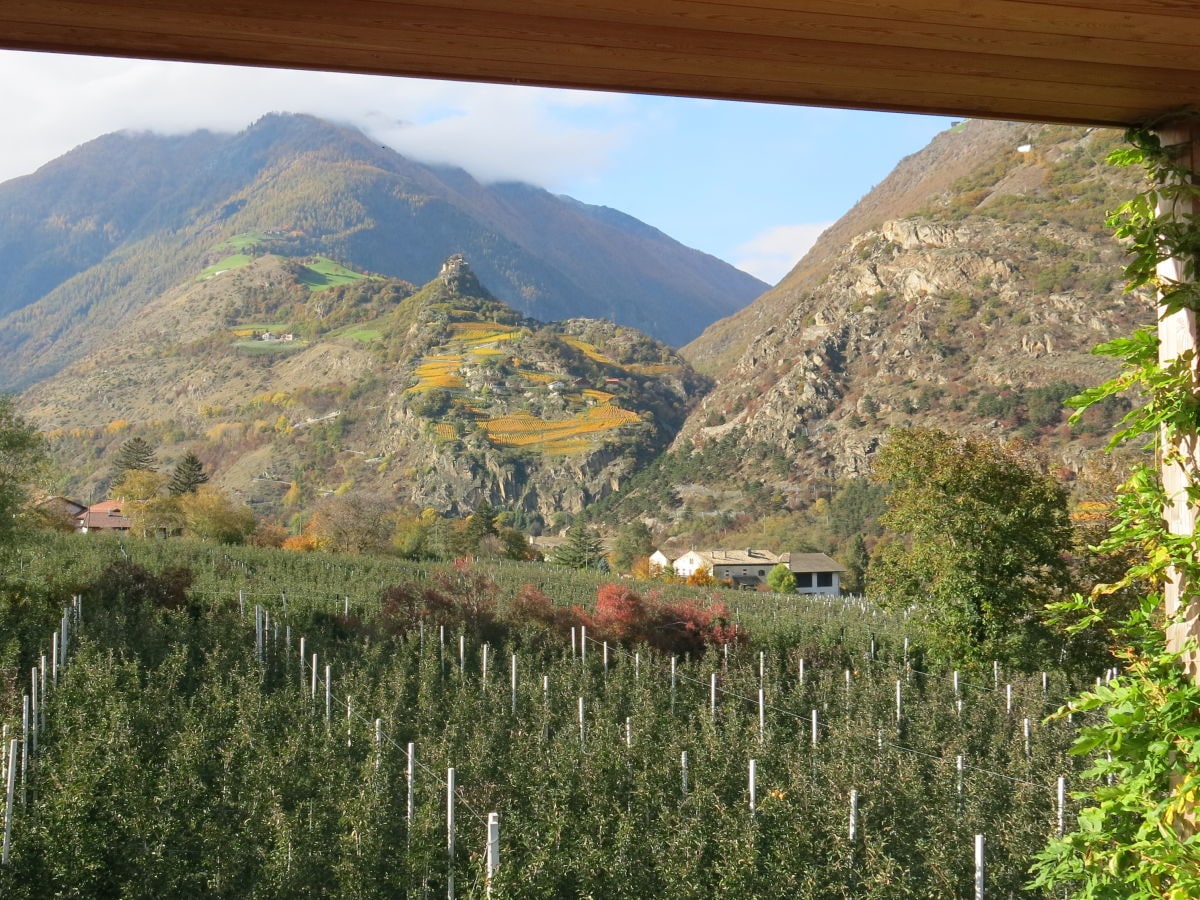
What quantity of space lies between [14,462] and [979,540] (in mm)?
16942

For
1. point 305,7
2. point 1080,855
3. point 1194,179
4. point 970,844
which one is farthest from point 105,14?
point 970,844

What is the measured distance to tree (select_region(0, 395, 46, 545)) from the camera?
56.6ft

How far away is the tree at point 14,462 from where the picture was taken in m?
17.3

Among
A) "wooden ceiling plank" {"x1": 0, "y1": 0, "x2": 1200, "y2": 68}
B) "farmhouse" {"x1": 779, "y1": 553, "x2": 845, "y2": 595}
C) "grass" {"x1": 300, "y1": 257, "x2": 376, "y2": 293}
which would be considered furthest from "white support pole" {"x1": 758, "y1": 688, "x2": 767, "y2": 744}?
"grass" {"x1": 300, "y1": 257, "x2": 376, "y2": 293}

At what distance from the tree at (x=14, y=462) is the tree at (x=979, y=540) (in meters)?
15.1

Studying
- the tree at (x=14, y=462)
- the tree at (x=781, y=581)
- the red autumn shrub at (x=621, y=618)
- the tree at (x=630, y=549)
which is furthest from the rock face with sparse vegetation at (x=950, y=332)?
the tree at (x=14, y=462)

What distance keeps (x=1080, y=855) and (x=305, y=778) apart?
716 centimetres

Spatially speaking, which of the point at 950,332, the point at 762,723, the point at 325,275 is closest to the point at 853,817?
the point at 762,723

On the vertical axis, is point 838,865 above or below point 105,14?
below

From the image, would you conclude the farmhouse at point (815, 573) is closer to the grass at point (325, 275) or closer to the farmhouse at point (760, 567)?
the farmhouse at point (760, 567)

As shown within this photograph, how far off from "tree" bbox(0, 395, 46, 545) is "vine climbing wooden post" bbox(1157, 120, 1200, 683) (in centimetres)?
1872

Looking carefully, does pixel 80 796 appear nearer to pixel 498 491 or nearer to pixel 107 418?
pixel 498 491

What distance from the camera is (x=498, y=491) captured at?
80125 mm

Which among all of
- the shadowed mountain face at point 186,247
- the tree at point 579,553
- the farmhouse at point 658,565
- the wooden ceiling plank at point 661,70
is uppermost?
the shadowed mountain face at point 186,247
